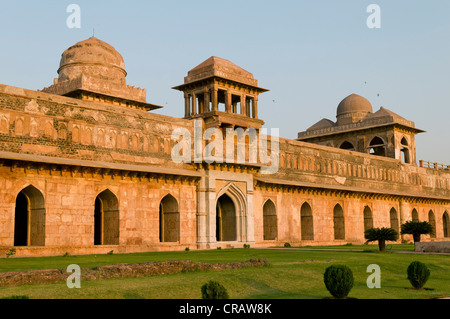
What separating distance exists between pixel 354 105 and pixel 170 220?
31369 mm

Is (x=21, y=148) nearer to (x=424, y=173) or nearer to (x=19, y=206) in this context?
(x=19, y=206)

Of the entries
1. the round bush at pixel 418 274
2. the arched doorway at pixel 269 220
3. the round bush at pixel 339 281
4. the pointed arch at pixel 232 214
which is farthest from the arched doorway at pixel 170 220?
the round bush at pixel 339 281

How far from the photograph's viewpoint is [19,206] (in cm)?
2714

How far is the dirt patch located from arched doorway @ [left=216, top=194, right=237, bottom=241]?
1608cm

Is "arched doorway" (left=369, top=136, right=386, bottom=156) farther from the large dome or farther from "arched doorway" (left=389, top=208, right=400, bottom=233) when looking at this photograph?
the large dome

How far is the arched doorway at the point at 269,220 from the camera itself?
34.6 metres

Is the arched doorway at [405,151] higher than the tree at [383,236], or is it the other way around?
the arched doorway at [405,151]

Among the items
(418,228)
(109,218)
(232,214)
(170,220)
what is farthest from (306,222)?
(109,218)

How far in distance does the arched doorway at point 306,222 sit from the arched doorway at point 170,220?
38.4 feet

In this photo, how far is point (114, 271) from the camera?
44.1 ft

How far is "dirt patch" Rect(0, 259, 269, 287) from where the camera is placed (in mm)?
11867

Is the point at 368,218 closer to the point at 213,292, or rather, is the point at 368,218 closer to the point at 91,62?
the point at 91,62

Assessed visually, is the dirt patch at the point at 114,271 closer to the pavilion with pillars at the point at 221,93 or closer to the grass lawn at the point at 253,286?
the grass lawn at the point at 253,286
